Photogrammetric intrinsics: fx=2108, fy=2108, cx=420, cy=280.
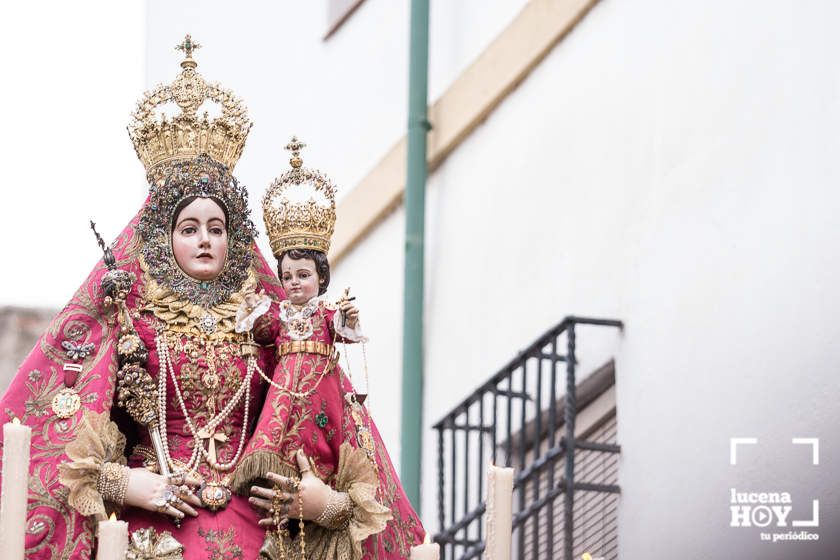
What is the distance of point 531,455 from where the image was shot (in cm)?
905

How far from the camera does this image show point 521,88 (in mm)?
9359

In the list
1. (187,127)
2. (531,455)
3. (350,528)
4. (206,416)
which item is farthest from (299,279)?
(531,455)

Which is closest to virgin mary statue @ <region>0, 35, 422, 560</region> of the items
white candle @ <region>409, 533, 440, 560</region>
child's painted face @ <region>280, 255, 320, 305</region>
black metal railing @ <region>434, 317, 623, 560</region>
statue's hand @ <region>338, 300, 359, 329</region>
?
child's painted face @ <region>280, 255, 320, 305</region>

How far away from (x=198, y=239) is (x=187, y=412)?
468mm

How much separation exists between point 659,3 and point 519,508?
208cm

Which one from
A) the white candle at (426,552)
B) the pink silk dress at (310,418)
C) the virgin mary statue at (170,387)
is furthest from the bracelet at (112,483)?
the white candle at (426,552)

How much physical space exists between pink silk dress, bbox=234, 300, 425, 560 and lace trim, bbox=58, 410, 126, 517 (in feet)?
1.14

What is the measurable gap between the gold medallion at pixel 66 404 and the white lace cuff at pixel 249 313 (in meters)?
0.46

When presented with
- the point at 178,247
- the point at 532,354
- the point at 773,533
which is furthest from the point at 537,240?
the point at 178,247

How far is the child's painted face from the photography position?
5.58m

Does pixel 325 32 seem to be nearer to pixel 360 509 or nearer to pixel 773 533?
pixel 773 533

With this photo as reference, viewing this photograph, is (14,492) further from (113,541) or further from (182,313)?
(182,313)

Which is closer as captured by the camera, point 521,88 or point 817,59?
point 817,59

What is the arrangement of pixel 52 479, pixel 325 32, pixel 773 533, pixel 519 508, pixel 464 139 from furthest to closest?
pixel 325 32 → pixel 464 139 → pixel 519 508 → pixel 773 533 → pixel 52 479
